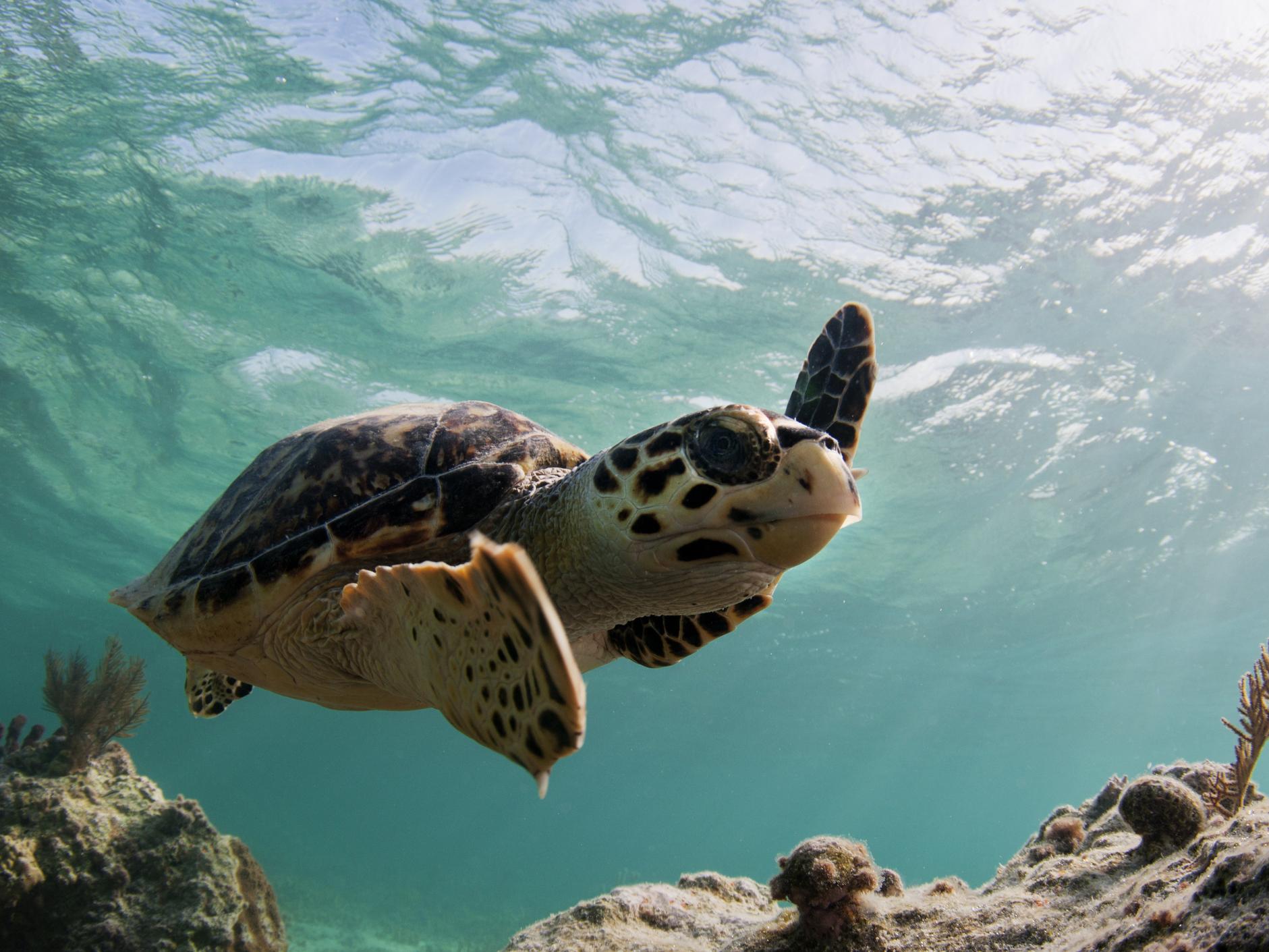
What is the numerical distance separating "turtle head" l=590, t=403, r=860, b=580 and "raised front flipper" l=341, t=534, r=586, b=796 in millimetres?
603

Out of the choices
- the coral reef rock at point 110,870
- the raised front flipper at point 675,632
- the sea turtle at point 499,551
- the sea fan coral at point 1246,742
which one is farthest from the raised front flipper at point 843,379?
the coral reef rock at point 110,870

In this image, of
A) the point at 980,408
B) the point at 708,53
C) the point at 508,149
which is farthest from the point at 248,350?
the point at 980,408

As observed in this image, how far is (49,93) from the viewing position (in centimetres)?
880

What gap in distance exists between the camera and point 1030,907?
2154 millimetres

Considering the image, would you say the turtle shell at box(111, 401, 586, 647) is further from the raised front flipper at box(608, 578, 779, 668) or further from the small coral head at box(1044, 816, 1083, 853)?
the small coral head at box(1044, 816, 1083, 853)

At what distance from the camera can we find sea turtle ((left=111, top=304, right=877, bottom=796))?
1.55 metres

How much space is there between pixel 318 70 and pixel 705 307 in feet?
20.9

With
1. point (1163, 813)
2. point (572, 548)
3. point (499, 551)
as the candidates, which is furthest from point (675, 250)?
point (499, 551)

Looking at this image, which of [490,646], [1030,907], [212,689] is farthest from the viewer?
[212,689]

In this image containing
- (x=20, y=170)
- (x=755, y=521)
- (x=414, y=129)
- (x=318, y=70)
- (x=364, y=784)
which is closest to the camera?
(x=755, y=521)

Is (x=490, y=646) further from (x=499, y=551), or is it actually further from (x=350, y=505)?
(x=350, y=505)

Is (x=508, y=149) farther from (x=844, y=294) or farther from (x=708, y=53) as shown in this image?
(x=844, y=294)

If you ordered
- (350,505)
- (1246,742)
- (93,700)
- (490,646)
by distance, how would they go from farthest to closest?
(93,700) < (1246,742) < (350,505) < (490,646)

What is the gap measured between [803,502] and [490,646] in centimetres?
91
